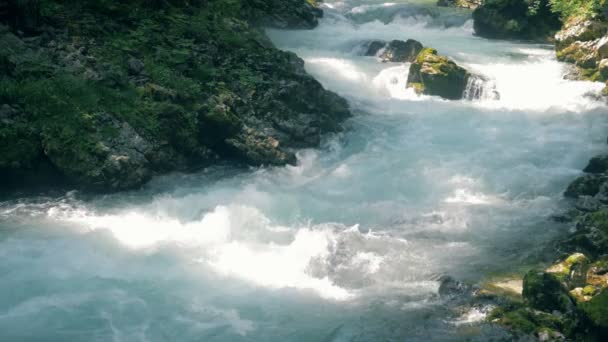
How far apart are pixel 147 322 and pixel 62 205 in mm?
5090

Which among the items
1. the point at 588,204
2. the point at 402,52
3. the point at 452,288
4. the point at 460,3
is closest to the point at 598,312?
the point at 452,288

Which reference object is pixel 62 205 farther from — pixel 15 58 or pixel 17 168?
pixel 15 58

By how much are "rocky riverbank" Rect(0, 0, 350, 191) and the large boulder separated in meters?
14.6

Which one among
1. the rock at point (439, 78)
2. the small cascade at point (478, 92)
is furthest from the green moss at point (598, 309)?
the small cascade at point (478, 92)

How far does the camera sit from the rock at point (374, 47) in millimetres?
28094

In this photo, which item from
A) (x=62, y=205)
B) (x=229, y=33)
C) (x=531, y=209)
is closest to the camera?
(x=62, y=205)

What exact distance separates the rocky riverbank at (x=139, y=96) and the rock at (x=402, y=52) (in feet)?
22.5

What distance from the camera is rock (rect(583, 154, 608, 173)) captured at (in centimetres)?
1669

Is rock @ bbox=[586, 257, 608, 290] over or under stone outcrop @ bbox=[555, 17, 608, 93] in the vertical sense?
under

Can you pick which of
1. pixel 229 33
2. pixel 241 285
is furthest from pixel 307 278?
pixel 229 33

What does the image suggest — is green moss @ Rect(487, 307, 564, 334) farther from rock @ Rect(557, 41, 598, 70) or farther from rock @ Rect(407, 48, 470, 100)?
rock @ Rect(557, 41, 598, 70)

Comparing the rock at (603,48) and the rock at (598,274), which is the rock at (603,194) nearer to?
the rock at (598,274)

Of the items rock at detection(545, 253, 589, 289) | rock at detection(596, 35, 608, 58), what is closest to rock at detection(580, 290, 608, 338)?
rock at detection(545, 253, 589, 289)

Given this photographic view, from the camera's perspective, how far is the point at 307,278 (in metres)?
12.1
